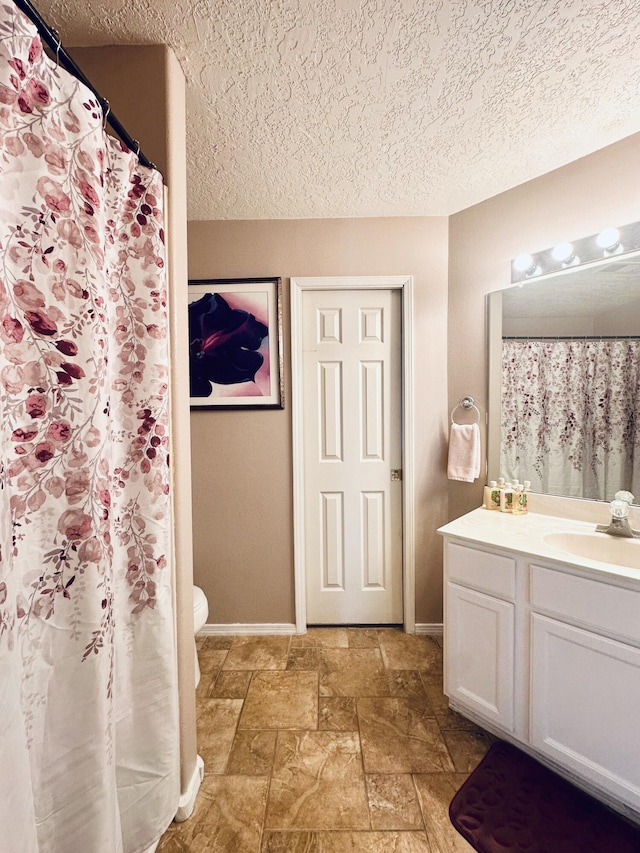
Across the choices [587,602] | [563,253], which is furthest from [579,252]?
[587,602]

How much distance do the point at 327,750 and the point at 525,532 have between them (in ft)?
3.85

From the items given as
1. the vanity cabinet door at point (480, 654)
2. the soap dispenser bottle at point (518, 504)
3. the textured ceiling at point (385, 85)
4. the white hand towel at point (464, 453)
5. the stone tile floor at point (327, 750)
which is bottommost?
the stone tile floor at point (327, 750)

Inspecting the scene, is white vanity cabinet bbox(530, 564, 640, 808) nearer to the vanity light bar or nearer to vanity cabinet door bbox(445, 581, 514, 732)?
vanity cabinet door bbox(445, 581, 514, 732)

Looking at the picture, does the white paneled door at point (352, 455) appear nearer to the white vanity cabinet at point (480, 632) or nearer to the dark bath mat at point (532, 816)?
the white vanity cabinet at point (480, 632)

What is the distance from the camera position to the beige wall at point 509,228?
1.51 metres

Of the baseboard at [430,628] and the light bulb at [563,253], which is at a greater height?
the light bulb at [563,253]

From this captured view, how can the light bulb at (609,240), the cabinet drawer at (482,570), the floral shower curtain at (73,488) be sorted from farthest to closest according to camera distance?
the light bulb at (609,240), the cabinet drawer at (482,570), the floral shower curtain at (73,488)

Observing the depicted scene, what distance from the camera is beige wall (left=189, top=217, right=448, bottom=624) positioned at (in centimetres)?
208

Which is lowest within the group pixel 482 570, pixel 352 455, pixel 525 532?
pixel 482 570

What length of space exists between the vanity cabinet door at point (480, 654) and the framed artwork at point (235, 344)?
4.47 feet

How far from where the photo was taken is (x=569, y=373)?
165 centimetres

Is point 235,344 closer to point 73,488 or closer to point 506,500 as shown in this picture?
point 73,488

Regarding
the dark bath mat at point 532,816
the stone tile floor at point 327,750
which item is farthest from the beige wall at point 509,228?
the dark bath mat at point 532,816

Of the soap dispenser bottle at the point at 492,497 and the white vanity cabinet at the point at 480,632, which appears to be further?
the soap dispenser bottle at the point at 492,497
